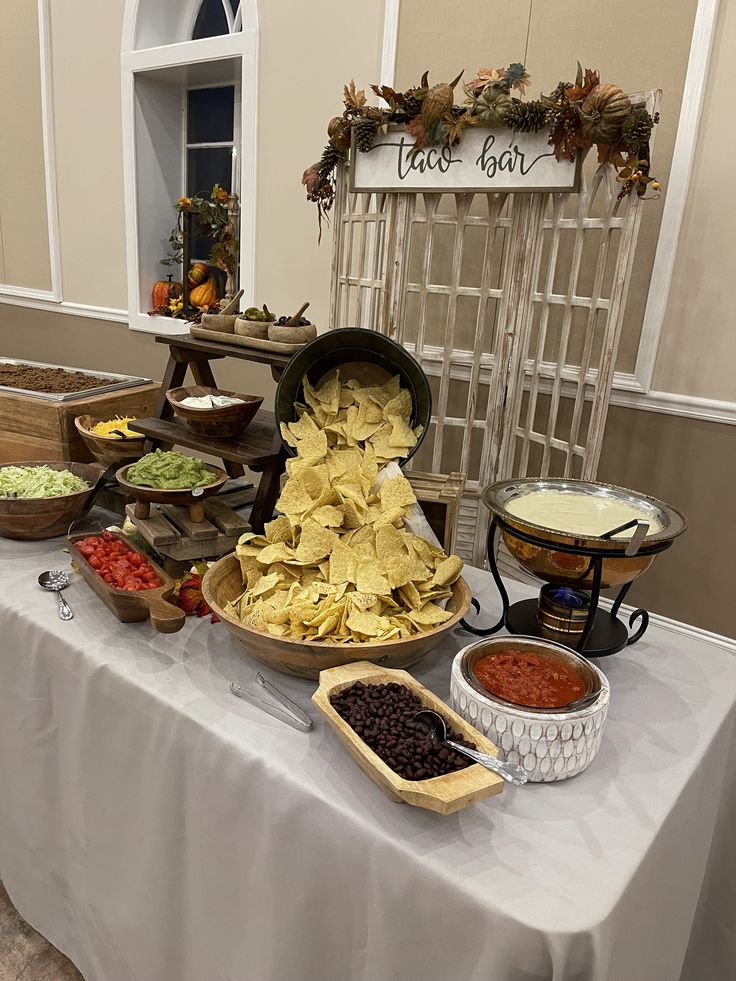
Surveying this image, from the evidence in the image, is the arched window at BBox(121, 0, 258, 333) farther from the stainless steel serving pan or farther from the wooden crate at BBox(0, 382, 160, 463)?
the wooden crate at BBox(0, 382, 160, 463)

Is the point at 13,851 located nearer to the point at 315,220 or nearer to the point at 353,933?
the point at 353,933

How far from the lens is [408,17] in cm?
272

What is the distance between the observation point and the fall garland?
1.52 meters

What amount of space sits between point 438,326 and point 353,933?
231cm

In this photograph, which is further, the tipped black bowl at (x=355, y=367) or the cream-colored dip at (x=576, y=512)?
the tipped black bowl at (x=355, y=367)

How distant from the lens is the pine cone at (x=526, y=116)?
1.57 m

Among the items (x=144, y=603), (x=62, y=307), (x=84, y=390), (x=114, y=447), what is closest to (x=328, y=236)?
(x=84, y=390)

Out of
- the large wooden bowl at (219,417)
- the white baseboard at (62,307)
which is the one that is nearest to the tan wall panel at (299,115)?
the white baseboard at (62,307)

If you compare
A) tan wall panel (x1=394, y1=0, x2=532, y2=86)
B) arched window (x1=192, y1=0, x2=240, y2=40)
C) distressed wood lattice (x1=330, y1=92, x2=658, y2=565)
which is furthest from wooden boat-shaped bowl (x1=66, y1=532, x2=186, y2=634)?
arched window (x1=192, y1=0, x2=240, y2=40)

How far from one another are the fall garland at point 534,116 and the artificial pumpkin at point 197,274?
2.11m

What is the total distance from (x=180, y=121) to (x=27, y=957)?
386 cm

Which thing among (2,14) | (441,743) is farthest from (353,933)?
(2,14)

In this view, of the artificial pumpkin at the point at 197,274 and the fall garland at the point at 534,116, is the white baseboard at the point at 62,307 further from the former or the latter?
the fall garland at the point at 534,116

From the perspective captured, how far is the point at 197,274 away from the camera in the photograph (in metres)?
3.73
